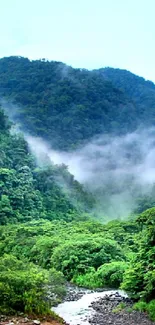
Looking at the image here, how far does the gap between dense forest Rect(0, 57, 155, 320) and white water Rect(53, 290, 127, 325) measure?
74 cm

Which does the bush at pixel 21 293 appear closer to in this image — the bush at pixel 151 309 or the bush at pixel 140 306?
the bush at pixel 151 309

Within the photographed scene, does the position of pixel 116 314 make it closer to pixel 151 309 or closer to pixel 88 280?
pixel 151 309

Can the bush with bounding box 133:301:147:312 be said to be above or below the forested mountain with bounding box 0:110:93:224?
below

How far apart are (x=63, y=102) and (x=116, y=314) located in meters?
111

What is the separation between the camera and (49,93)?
13175 cm

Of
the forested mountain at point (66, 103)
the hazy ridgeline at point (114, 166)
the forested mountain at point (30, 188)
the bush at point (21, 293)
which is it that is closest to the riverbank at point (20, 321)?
the bush at point (21, 293)

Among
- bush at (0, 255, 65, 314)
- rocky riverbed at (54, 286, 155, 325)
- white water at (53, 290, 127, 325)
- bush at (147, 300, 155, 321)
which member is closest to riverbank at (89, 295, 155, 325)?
rocky riverbed at (54, 286, 155, 325)

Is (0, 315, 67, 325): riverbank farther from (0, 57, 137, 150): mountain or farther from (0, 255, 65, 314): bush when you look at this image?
(0, 57, 137, 150): mountain

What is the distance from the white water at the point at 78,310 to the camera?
22.0 m

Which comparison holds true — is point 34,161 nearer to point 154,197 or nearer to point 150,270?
point 154,197

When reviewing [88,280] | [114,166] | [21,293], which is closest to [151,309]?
[21,293]

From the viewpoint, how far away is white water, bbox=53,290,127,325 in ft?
72.1

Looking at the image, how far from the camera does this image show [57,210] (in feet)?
230

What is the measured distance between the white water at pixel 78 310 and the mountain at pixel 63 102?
269 ft
